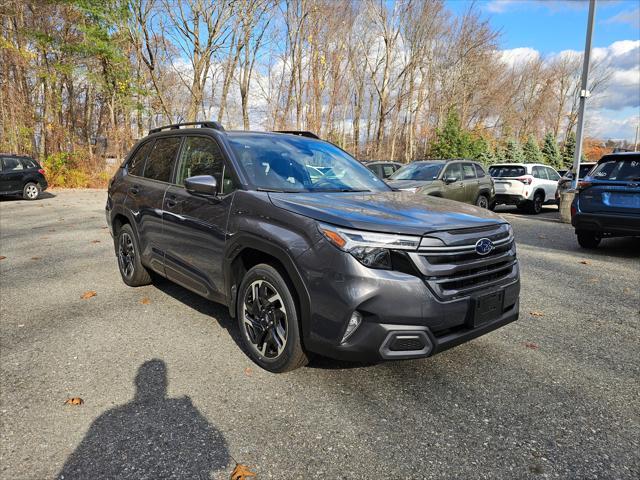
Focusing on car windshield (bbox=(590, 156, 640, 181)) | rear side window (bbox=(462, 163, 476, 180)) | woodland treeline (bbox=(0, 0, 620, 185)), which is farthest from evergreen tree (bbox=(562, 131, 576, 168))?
car windshield (bbox=(590, 156, 640, 181))

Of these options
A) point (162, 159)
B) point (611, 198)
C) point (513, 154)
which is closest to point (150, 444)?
point (162, 159)

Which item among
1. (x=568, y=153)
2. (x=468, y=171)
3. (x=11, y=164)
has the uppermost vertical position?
(x=568, y=153)

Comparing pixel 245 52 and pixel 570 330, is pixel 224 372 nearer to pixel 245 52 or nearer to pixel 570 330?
pixel 570 330

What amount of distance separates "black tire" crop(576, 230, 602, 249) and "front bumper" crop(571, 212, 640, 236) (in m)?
0.50

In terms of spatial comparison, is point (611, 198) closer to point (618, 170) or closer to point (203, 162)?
point (618, 170)

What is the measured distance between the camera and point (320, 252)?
2.61 m

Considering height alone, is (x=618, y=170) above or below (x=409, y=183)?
above

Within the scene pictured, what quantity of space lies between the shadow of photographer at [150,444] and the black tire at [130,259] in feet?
7.73

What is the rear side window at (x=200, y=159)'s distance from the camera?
12.1 ft

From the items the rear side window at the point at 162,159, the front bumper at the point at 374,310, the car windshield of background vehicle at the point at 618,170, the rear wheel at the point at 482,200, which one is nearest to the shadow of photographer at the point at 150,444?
the front bumper at the point at 374,310

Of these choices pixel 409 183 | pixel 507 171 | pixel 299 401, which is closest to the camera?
pixel 299 401

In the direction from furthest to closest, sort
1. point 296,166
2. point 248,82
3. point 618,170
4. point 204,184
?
1. point 248,82
2. point 618,170
3. point 296,166
4. point 204,184

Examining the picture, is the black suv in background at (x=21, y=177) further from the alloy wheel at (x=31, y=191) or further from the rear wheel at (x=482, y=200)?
the rear wheel at (x=482, y=200)

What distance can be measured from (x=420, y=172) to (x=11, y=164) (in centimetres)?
1431
